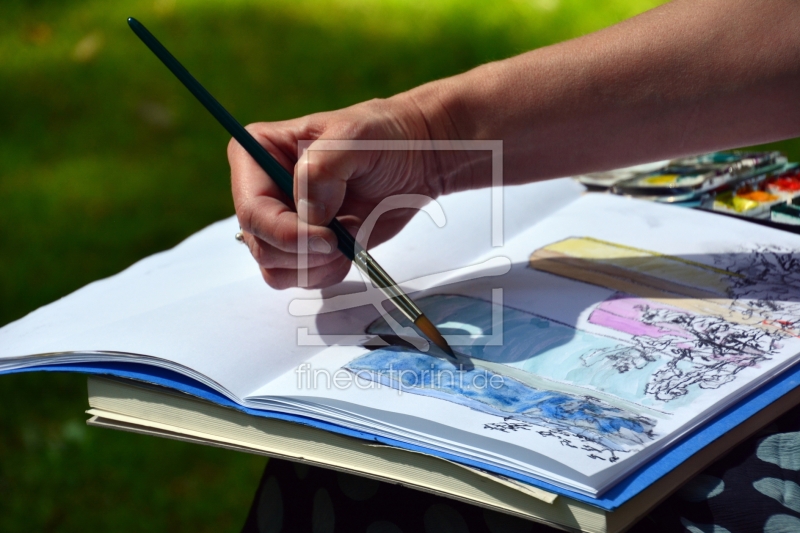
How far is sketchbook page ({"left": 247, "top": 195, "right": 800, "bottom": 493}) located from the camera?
61cm

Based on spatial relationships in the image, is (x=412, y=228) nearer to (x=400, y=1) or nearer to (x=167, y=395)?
(x=167, y=395)

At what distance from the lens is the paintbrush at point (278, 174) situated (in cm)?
78

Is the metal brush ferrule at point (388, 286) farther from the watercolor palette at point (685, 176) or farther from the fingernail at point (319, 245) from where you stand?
the watercolor palette at point (685, 176)

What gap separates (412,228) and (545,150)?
228mm

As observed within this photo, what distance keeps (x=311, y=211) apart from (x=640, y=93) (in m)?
0.40

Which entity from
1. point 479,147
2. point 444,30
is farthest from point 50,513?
point 444,30

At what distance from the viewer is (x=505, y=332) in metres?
0.79

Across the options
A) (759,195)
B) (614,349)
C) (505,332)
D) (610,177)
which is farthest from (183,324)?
(759,195)

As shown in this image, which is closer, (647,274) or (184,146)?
(647,274)

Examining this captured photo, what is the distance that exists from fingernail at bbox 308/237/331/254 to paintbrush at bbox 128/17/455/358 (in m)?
0.02

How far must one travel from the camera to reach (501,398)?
0.67 meters

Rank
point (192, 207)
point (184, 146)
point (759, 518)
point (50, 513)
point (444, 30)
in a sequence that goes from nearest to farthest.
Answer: point (759, 518), point (50, 513), point (192, 207), point (184, 146), point (444, 30)

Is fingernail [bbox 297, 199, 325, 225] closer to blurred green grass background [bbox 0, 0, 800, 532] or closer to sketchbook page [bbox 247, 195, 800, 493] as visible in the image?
sketchbook page [bbox 247, 195, 800, 493]

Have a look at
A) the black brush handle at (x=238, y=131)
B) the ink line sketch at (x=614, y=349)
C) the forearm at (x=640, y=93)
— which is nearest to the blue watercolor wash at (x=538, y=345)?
the ink line sketch at (x=614, y=349)
